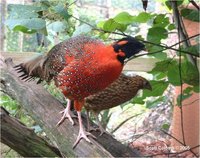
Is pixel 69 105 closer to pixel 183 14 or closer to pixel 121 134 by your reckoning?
pixel 183 14

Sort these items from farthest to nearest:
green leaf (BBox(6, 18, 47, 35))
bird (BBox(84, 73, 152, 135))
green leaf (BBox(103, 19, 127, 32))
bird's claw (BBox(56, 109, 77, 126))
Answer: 1. bird (BBox(84, 73, 152, 135))
2. green leaf (BBox(103, 19, 127, 32))
3. bird's claw (BBox(56, 109, 77, 126))
4. green leaf (BBox(6, 18, 47, 35))

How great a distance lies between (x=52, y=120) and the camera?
129cm

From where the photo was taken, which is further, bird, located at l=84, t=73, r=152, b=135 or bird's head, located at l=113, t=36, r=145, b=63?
bird, located at l=84, t=73, r=152, b=135

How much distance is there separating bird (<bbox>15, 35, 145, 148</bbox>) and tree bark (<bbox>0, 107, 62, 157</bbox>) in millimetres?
121

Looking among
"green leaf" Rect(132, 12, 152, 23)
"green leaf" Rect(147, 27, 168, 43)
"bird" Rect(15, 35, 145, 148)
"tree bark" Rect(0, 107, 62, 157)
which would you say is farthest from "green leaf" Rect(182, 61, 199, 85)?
"tree bark" Rect(0, 107, 62, 157)

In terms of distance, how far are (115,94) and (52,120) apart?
0.34m

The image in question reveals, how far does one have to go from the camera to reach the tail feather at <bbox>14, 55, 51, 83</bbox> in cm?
136

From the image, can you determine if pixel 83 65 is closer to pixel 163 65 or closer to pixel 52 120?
pixel 52 120

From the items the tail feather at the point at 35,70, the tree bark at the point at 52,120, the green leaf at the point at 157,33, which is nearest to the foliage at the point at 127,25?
the green leaf at the point at 157,33

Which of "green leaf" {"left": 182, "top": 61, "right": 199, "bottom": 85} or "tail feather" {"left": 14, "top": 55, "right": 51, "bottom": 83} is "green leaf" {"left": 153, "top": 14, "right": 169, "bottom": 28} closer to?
"green leaf" {"left": 182, "top": 61, "right": 199, "bottom": 85}

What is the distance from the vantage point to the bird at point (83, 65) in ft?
3.58

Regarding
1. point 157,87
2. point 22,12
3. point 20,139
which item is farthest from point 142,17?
point 20,139

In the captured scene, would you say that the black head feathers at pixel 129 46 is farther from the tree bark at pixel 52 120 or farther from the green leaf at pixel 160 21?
the green leaf at pixel 160 21

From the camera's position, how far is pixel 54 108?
138 centimetres
